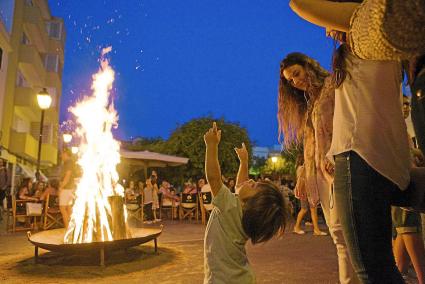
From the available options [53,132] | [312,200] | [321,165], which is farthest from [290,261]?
[53,132]

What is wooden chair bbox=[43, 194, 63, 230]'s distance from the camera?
33.8 ft

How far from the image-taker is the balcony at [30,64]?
24.9 meters

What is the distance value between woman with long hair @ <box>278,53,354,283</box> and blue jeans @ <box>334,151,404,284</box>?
0.87m

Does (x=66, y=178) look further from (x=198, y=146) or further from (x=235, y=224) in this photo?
(x=198, y=146)

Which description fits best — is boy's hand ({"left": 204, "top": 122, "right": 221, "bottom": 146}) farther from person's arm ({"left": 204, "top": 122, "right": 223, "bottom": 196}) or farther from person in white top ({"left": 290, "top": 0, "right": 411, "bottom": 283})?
person in white top ({"left": 290, "top": 0, "right": 411, "bottom": 283})

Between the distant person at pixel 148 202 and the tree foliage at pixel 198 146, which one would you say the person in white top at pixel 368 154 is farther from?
the tree foliage at pixel 198 146

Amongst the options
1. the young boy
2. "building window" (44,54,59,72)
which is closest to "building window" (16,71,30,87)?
"building window" (44,54,59,72)

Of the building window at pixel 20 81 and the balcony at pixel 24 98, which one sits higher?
the building window at pixel 20 81

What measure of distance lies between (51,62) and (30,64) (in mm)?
7838

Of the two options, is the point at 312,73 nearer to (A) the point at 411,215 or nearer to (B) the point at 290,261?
(A) the point at 411,215

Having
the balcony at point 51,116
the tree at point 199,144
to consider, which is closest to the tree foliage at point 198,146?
the tree at point 199,144

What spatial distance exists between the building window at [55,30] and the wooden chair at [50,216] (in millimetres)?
28454

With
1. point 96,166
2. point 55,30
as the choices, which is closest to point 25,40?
point 55,30

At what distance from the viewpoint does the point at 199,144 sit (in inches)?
1156
